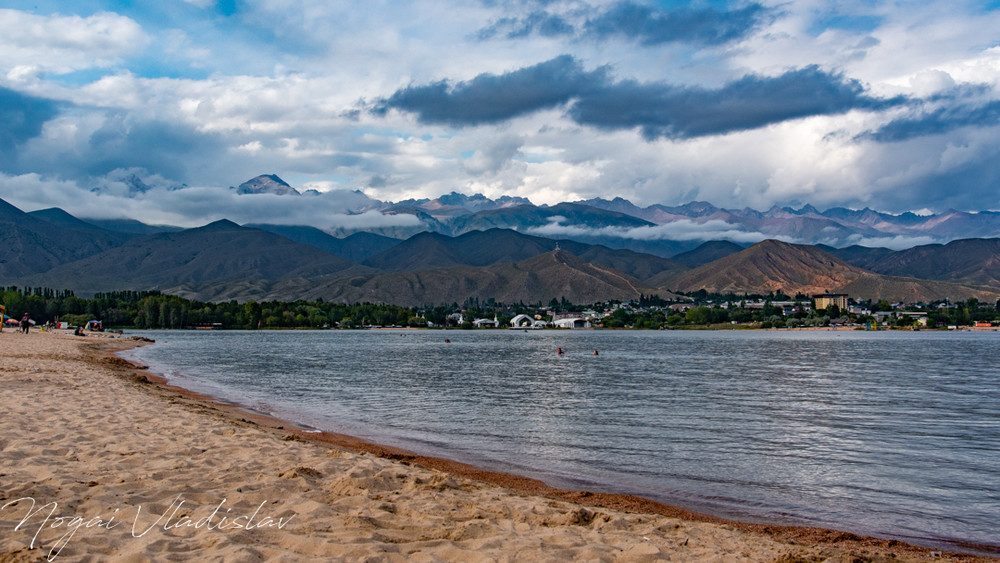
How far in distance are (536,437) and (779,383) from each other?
34.2 m

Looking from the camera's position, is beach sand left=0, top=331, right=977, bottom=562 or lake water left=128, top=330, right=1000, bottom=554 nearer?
beach sand left=0, top=331, right=977, bottom=562

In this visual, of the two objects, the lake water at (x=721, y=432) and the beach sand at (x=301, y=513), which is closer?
the beach sand at (x=301, y=513)

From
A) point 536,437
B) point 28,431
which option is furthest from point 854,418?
point 28,431

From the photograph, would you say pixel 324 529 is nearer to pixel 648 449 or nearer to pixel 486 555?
pixel 486 555

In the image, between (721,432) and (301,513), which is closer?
(301,513)

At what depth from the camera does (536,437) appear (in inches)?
1068

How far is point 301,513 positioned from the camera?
11.7 m

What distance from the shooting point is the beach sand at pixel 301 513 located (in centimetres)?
984

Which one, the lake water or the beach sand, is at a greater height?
the beach sand

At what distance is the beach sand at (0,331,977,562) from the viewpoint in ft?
32.3

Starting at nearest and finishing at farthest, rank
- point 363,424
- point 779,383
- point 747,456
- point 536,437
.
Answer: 1. point 747,456
2. point 536,437
3. point 363,424
4. point 779,383

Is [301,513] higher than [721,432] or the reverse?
higher

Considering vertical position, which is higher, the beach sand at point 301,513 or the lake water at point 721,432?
the beach sand at point 301,513

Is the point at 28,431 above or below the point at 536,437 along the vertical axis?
above
